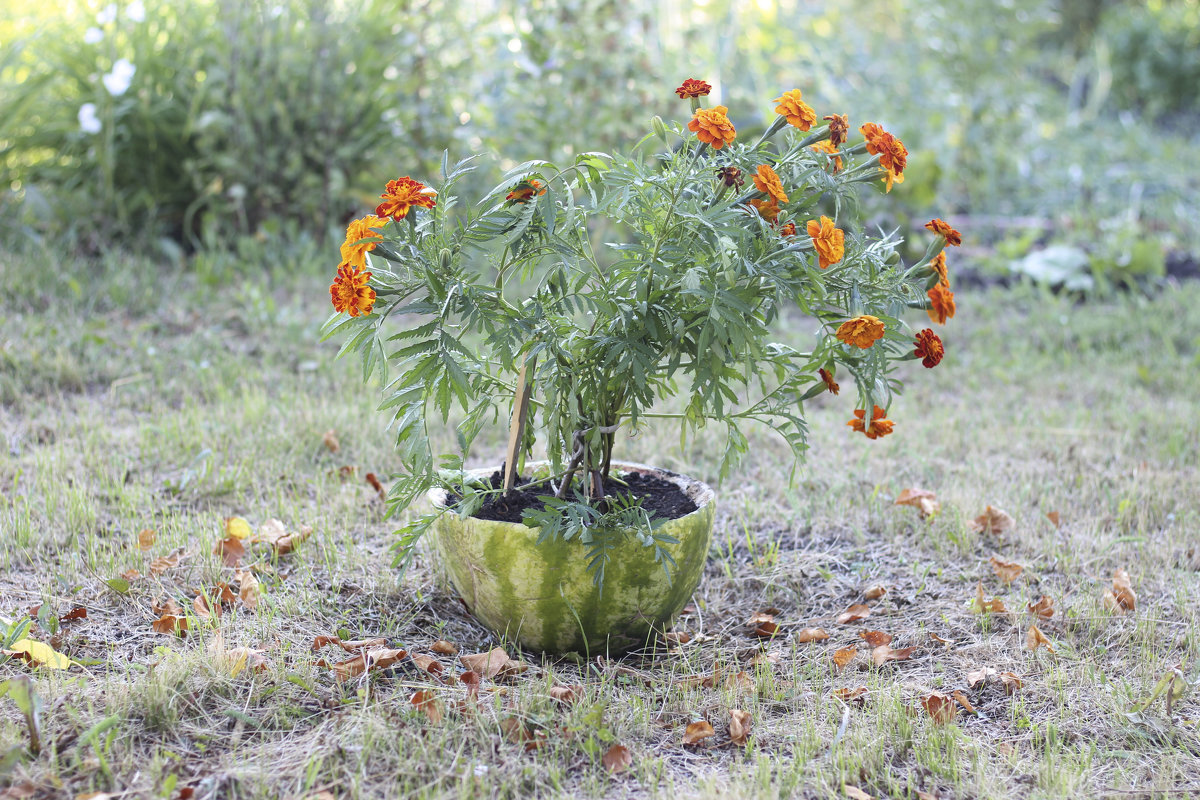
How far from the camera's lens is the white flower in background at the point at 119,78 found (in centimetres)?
408

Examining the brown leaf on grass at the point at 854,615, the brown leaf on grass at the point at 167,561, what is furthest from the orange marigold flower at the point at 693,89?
the brown leaf on grass at the point at 167,561

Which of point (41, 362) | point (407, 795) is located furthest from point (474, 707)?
point (41, 362)

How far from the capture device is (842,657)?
1.91m

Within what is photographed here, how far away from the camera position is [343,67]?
16.0 feet

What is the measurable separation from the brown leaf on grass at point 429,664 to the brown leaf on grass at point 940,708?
942mm

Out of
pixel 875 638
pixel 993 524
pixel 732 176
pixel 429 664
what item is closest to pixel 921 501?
pixel 993 524

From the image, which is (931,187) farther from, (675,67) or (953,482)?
(953,482)

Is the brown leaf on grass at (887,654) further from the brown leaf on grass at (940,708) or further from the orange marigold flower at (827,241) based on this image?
the orange marigold flower at (827,241)

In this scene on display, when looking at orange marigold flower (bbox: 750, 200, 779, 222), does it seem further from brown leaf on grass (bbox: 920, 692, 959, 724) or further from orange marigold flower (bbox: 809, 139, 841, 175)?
brown leaf on grass (bbox: 920, 692, 959, 724)

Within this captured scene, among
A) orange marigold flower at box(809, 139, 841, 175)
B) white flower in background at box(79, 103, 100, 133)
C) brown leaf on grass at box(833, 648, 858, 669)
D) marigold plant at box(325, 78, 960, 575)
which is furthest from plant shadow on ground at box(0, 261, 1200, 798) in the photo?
orange marigold flower at box(809, 139, 841, 175)

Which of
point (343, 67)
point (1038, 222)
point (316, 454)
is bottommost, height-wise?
point (316, 454)

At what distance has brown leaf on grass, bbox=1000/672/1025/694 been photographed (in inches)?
71.9

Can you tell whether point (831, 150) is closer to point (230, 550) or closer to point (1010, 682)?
point (1010, 682)

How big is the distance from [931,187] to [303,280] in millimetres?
3873
